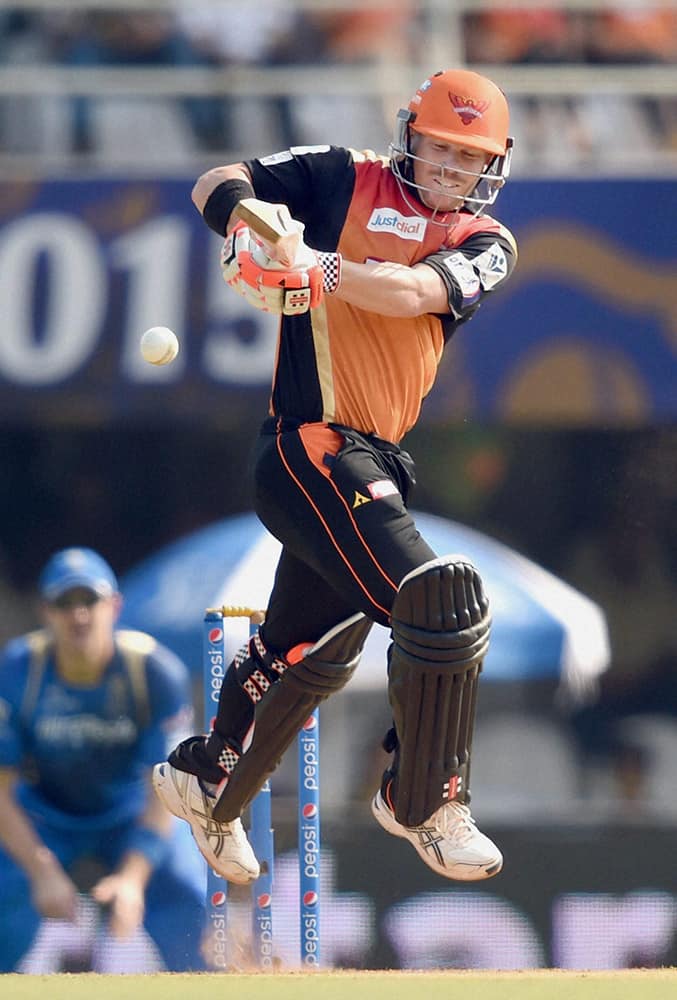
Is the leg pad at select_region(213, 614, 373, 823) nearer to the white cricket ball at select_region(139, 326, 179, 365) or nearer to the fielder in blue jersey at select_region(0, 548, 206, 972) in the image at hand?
the white cricket ball at select_region(139, 326, 179, 365)

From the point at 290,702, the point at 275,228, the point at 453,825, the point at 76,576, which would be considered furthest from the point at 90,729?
the point at 275,228

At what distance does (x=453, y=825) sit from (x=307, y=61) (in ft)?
18.3

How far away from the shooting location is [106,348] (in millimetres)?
8156

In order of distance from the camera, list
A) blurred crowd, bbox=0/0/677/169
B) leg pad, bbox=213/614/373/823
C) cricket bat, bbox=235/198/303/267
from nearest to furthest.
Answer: cricket bat, bbox=235/198/303/267 → leg pad, bbox=213/614/373/823 → blurred crowd, bbox=0/0/677/169

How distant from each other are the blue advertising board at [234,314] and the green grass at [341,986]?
4568 mm

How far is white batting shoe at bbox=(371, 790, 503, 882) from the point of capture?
381cm

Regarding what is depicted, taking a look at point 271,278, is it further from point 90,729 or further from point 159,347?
point 90,729

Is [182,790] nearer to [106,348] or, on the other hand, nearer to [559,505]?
[106,348]

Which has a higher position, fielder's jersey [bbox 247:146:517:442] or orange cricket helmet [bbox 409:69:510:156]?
orange cricket helmet [bbox 409:69:510:156]

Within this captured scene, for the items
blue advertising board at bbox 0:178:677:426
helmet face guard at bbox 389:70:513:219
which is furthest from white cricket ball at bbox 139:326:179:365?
blue advertising board at bbox 0:178:677:426

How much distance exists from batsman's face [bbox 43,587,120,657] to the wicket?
25.7 inches

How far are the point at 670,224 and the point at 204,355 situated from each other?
2324 mm

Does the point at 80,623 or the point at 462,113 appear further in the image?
the point at 80,623

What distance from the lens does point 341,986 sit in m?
3.62
